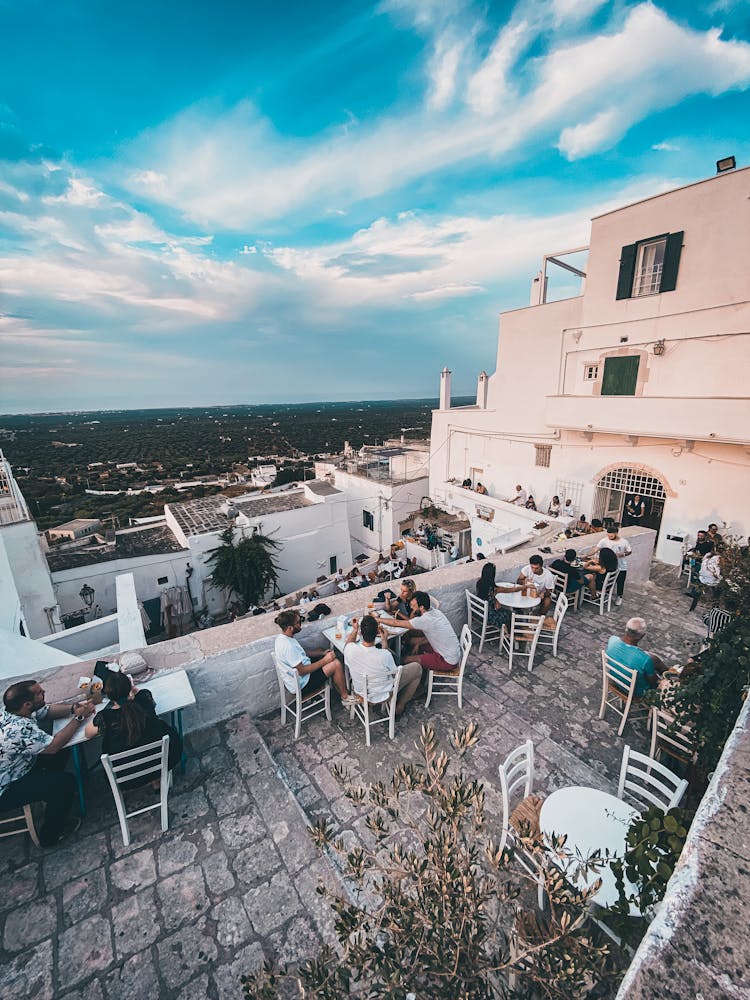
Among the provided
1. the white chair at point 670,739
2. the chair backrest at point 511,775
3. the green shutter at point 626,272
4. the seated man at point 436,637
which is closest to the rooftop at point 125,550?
the seated man at point 436,637

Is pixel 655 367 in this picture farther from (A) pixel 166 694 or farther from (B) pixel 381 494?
(B) pixel 381 494

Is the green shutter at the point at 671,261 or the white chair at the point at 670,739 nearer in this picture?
the white chair at the point at 670,739

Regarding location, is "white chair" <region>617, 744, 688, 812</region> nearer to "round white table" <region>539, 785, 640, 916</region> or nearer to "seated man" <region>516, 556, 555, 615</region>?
"round white table" <region>539, 785, 640, 916</region>

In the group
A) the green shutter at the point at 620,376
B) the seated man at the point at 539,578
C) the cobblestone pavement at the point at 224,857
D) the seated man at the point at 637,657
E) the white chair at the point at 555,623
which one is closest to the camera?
the cobblestone pavement at the point at 224,857

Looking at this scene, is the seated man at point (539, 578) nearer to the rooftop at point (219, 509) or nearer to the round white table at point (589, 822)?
the round white table at point (589, 822)

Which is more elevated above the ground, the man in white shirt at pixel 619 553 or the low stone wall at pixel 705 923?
the low stone wall at pixel 705 923

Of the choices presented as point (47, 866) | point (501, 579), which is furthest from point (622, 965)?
point (501, 579)

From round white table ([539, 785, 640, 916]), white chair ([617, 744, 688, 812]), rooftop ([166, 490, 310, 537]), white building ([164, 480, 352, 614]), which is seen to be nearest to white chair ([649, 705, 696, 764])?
white chair ([617, 744, 688, 812])

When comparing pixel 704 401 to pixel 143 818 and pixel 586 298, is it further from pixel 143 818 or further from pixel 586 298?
pixel 143 818
